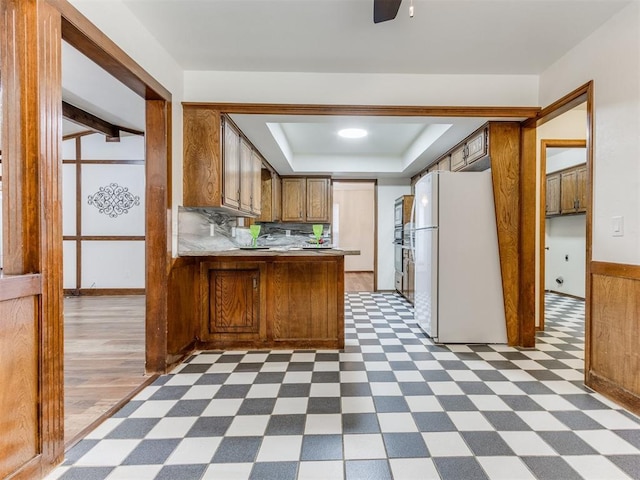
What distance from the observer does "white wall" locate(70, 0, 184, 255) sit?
5.91ft

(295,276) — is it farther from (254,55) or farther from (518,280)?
(518,280)

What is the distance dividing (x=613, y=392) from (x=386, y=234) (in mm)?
4342

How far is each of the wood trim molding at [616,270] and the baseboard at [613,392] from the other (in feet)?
2.18

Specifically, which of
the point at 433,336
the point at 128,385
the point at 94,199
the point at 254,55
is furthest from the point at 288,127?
the point at 94,199

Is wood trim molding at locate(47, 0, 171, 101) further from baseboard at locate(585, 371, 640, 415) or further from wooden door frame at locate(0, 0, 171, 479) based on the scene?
baseboard at locate(585, 371, 640, 415)

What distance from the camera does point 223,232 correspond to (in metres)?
3.79

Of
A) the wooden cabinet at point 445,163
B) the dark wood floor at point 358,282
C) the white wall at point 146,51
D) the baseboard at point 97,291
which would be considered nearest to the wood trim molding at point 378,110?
the white wall at point 146,51

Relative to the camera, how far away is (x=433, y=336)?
3158 mm

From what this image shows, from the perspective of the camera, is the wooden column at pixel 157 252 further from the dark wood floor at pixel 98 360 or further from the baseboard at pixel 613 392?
the baseboard at pixel 613 392

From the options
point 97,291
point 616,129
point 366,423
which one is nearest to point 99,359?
point 366,423

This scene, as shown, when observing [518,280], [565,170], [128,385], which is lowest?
[128,385]

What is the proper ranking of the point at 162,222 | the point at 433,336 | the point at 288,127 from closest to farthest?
1. the point at 162,222
2. the point at 433,336
3. the point at 288,127

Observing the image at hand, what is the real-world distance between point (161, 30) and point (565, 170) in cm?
557

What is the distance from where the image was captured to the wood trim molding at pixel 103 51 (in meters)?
1.56
